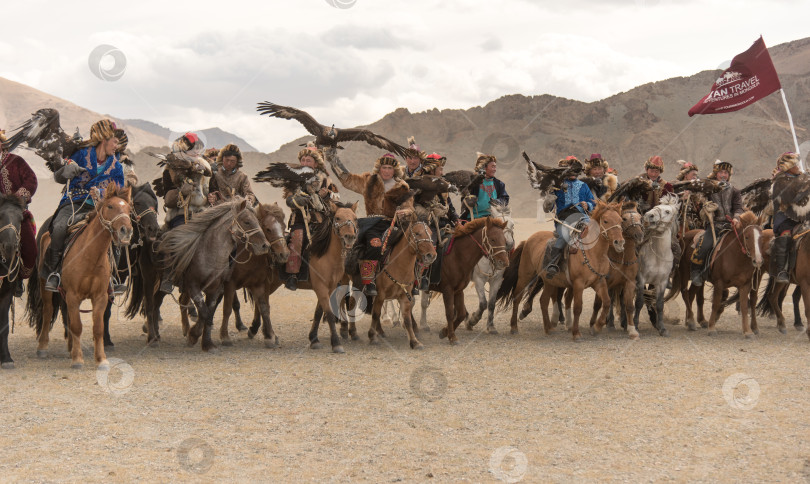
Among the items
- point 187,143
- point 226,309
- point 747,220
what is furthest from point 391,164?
point 747,220

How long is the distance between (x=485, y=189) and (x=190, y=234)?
17.5 ft

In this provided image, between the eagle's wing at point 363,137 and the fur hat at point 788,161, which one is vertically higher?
the eagle's wing at point 363,137

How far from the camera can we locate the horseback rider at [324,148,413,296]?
10.9 metres

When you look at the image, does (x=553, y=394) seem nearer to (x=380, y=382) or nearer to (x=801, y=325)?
(x=380, y=382)

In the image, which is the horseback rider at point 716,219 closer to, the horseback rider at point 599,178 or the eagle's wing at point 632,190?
the eagle's wing at point 632,190

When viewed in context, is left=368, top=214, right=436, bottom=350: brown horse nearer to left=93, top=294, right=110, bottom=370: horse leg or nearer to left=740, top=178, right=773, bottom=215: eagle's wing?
left=93, top=294, right=110, bottom=370: horse leg

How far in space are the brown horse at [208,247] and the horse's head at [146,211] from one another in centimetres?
28

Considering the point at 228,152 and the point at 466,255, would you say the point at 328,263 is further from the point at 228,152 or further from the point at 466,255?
the point at 228,152

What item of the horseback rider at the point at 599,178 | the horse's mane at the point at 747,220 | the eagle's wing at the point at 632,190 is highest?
the horseback rider at the point at 599,178

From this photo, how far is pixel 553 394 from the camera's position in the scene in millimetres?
8023

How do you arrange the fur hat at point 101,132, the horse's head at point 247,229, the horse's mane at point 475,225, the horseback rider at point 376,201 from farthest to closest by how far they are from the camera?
the horse's mane at point 475,225, the horseback rider at point 376,201, the horse's head at point 247,229, the fur hat at point 101,132

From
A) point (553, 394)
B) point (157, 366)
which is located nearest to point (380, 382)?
point (553, 394)

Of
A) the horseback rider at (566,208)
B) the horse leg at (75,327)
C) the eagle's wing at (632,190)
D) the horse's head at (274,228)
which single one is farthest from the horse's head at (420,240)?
the horse leg at (75,327)

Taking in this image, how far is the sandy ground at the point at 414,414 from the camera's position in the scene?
564 cm
